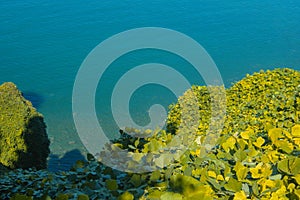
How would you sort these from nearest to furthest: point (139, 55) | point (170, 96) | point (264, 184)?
1. point (264, 184)
2. point (170, 96)
3. point (139, 55)

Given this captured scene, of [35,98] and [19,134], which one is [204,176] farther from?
[35,98]

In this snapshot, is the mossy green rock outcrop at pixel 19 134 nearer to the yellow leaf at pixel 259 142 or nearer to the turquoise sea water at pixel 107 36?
the turquoise sea water at pixel 107 36

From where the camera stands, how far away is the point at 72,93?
41.3 ft

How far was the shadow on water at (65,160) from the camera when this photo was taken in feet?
28.7

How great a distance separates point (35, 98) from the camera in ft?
39.2

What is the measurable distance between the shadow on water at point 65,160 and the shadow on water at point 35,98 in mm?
2741

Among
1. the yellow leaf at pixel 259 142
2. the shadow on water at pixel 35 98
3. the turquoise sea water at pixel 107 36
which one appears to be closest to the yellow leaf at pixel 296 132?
the yellow leaf at pixel 259 142

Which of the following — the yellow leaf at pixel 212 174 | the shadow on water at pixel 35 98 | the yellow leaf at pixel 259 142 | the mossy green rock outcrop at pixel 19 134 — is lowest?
the yellow leaf at pixel 212 174

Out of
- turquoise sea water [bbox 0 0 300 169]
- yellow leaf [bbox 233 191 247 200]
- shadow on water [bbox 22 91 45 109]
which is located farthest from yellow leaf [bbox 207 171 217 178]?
shadow on water [bbox 22 91 45 109]

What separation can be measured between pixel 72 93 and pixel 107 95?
4.15ft

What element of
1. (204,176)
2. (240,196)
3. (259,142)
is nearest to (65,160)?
(259,142)

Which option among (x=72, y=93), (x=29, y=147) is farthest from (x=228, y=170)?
(x=72, y=93)

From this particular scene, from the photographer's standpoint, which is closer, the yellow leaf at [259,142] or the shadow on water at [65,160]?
the yellow leaf at [259,142]

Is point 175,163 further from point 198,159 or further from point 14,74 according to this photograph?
point 14,74
